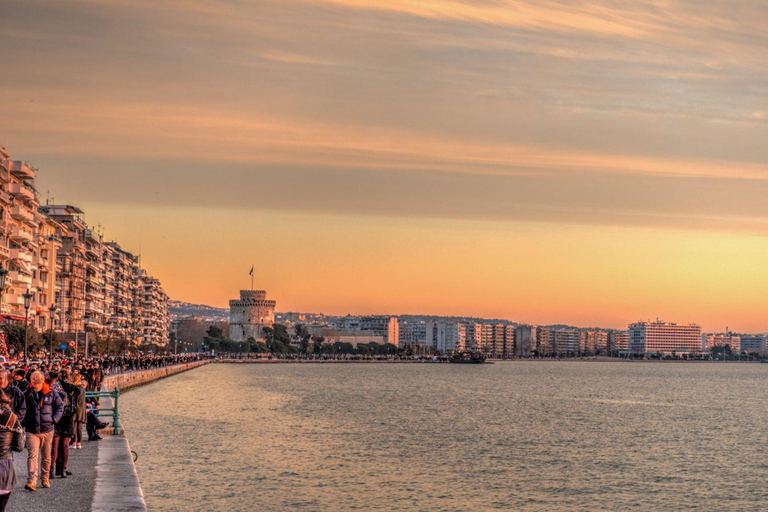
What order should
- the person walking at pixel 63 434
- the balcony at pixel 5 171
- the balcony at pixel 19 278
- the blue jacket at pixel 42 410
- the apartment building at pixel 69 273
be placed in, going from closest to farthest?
1. the blue jacket at pixel 42 410
2. the person walking at pixel 63 434
3. the balcony at pixel 5 171
4. the balcony at pixel 19 278
5. the apartment building at pixel 69 273

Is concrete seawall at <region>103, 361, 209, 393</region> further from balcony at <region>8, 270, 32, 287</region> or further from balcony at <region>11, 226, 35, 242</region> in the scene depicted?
balcony at <region>11, 226, 35, 242</region>

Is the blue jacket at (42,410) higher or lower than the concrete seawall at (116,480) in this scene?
higher

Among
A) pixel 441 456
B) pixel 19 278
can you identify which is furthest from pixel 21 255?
pixel 441 456

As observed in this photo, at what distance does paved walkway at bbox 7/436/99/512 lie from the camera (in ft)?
49.6

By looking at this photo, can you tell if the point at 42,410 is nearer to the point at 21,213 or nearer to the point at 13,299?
the point at 13,299

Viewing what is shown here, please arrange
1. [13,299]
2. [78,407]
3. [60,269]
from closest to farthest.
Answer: [78,407] < [13,299] < [60,269]

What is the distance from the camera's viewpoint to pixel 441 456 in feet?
122

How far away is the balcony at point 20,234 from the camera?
73525 millimetres

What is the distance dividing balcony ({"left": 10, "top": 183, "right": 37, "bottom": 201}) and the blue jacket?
62.4 m

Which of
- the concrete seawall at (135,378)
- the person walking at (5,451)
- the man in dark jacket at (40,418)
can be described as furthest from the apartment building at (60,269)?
the person walking at (5,451)

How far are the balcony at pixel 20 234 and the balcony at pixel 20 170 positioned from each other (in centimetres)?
413

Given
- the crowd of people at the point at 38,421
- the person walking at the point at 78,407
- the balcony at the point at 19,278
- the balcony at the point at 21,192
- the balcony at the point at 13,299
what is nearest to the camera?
the crowd of people at the point at 38,421

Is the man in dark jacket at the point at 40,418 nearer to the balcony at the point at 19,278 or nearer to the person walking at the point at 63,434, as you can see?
the person walking at the point at 63,434

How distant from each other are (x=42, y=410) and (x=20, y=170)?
2539 inches
